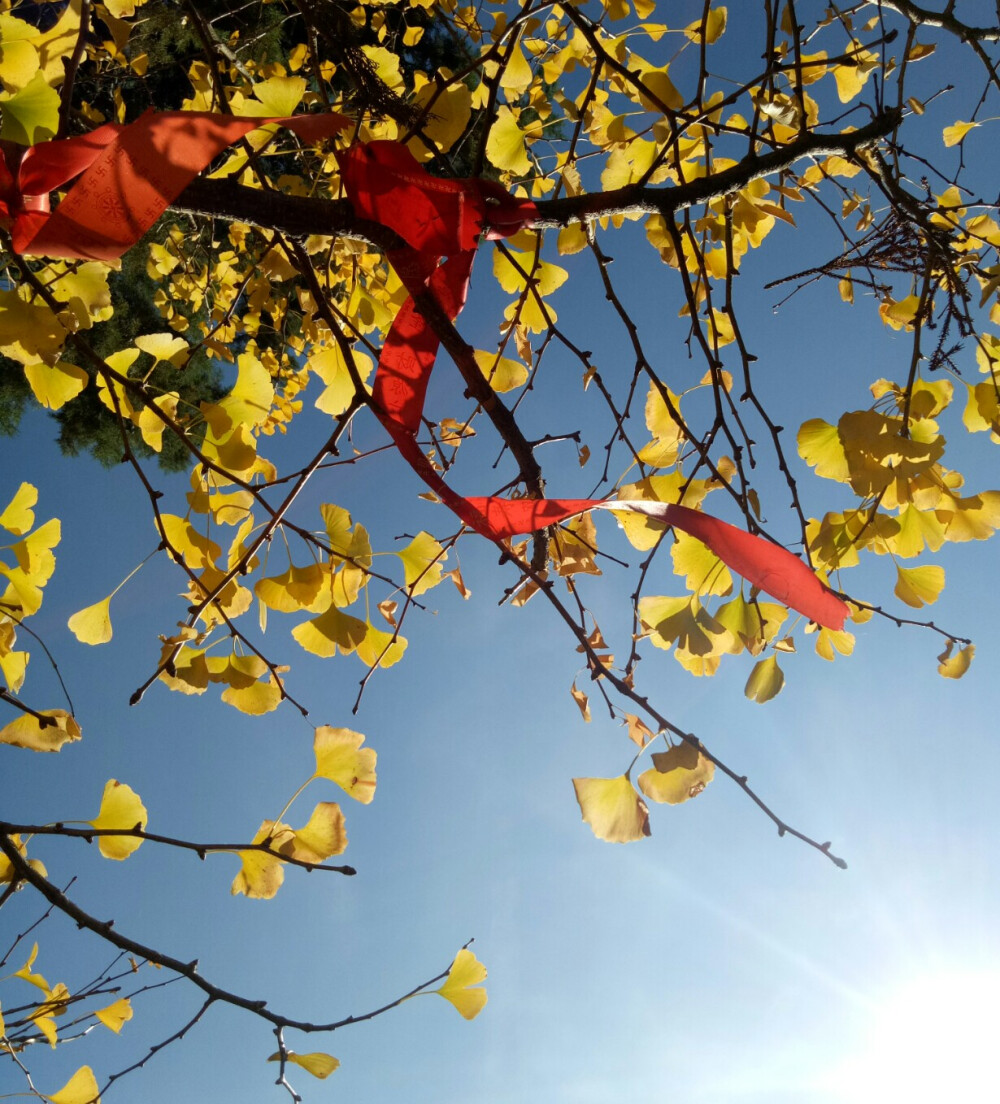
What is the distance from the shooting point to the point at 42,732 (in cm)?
66

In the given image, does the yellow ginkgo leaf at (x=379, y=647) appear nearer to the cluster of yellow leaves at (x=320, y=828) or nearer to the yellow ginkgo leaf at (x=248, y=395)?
the cluster of yellow leaves at (x=320, y=828)

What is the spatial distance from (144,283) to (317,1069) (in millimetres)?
3406

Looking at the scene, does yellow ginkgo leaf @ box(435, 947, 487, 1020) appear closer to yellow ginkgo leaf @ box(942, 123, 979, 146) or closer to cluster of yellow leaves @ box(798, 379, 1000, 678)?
cluster of yellow leaves @ box(798, 379, 1000, 678)

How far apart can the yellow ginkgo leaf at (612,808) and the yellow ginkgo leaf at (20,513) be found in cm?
54

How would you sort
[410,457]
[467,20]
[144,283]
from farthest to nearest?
1. [144,283]
2. [467,20]
3. [410,457]

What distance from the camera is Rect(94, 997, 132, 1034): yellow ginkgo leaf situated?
824 mm

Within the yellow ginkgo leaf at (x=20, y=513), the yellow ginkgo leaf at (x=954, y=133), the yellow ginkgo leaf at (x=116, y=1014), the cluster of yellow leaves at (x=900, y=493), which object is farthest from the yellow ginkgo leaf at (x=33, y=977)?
the yellow ginkgo leaf at (x=954, y=133)

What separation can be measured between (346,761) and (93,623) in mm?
282

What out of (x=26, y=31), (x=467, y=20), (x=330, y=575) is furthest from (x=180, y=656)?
(x=467, y=20)

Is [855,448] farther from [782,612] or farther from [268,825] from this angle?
[268,825]

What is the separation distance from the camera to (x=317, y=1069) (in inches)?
25.6

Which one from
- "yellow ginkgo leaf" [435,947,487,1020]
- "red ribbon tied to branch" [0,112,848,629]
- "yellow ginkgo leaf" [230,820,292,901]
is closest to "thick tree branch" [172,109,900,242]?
"red ribbon tied to branch" [0,112,848,629]

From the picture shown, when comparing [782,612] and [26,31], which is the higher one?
[26,31]

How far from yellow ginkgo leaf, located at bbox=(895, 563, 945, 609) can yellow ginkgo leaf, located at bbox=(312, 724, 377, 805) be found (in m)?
0.50
